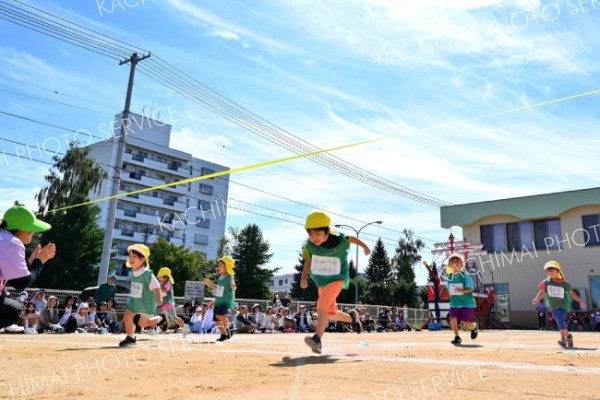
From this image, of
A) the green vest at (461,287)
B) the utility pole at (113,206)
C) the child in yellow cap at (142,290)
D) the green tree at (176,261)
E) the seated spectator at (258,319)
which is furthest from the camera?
the green tree at (176,261)

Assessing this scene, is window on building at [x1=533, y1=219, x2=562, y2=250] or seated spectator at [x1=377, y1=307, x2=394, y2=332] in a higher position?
window on building at [x1=533, y1=219, x2=562, y2=250]

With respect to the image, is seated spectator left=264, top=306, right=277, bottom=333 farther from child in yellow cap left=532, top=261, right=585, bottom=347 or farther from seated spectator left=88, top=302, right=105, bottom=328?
child in yellow cap left=532, top=261, right=585, bottom=347

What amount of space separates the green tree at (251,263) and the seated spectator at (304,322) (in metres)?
39.5

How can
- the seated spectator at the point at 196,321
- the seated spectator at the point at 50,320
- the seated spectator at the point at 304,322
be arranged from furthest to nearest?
the seated spectator at the point at 304,322
the seated spectator at the point at 196,321
the seated spectator at the point at 50,320

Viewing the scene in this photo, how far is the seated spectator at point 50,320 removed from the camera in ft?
45.2

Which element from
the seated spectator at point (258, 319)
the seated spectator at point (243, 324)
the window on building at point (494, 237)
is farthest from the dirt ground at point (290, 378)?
the window on building at point (494, 237)

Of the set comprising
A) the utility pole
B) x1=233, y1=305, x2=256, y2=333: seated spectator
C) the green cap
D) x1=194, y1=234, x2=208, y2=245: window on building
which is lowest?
x1=233, y1=305, x2=256, y2=333: seated spectator

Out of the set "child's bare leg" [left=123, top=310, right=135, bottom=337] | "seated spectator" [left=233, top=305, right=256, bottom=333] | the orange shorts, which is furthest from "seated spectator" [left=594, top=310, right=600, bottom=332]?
"child's bare leg" [left=123, top=310, right=135, bottom=337]

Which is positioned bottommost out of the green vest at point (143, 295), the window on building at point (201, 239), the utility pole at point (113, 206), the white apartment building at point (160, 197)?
the green vest at point (143, 295)

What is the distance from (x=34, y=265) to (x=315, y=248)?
11.3ft

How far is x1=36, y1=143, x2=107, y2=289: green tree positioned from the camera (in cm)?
4356

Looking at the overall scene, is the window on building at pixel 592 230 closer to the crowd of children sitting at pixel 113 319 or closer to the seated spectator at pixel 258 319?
the crowd of children sitting at pixel 113 319

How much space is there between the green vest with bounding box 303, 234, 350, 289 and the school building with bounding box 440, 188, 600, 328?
30.8 m

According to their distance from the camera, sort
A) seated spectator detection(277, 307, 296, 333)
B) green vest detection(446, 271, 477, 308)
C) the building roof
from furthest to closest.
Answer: the building roof → seated spectator detection(277, 307, 296, 333) → green vest detection(446, 271, 477, 308)
